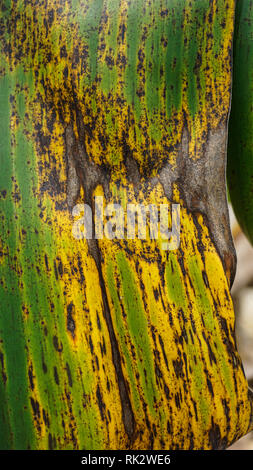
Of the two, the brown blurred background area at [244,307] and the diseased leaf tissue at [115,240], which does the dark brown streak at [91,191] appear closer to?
the diseased leaf tissue at [115,240]

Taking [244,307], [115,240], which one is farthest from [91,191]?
[244,307]

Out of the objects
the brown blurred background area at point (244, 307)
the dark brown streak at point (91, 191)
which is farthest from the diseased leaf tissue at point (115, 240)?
the brown blurred background area at point (244, 307)

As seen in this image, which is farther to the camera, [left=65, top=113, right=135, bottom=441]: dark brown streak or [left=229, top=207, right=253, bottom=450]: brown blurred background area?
[left=229, top=207, right=253, bottom=450]: brown blurred background area

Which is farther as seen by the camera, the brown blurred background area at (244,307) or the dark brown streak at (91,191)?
the brown blurred background area at (244,307)

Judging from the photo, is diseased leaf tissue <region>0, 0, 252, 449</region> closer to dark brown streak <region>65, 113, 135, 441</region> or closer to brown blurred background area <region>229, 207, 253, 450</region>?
dark brown streak <region>65, 113, 135, 441</region>

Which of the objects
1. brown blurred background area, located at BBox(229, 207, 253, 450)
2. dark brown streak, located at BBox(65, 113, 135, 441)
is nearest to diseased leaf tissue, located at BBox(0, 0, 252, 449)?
dark brown streak, located at BBox(65, 113, 135, 441)
